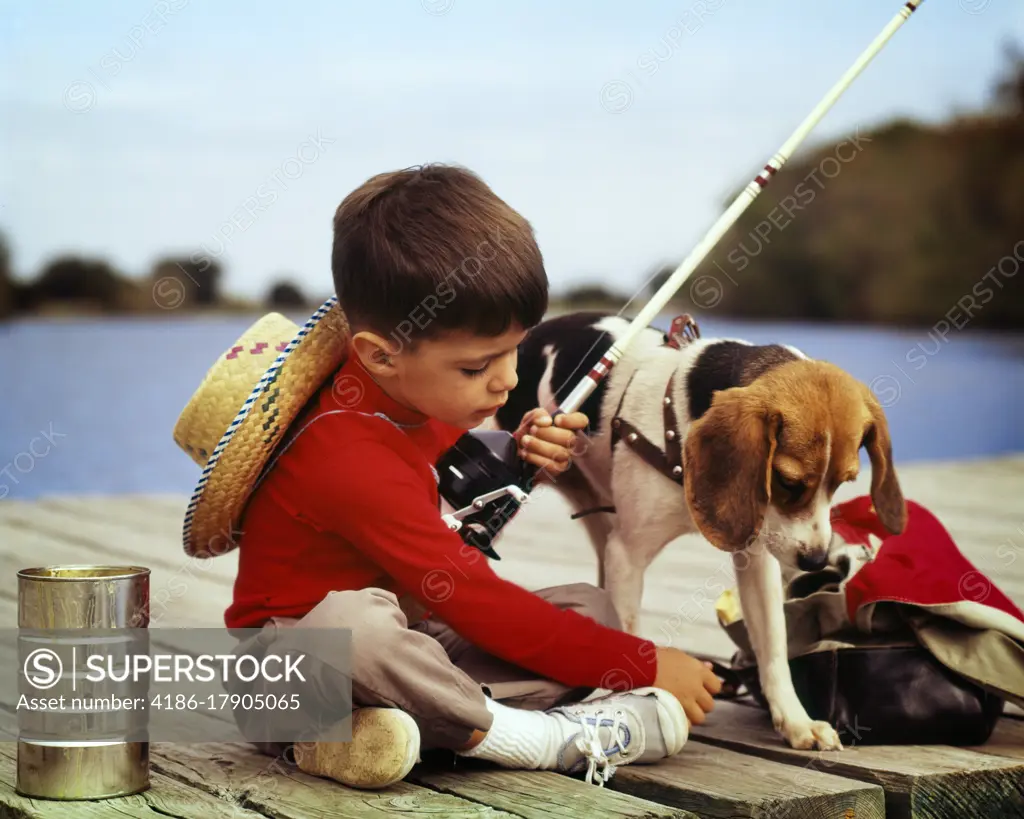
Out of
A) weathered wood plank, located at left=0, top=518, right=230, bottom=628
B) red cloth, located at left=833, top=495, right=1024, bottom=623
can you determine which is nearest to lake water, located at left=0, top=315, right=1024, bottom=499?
weathered wood plank, located at left=0, top=518, right=230, bottom=628

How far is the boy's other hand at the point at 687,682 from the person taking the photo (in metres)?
1.68

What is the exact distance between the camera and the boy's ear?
1604mm

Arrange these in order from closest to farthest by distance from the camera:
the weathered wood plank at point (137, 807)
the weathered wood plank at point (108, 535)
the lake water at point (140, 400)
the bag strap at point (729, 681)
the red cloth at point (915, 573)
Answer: the weathered wood plank at point (137, 807) < the red cloth at point (915, 573) < the bag strap at point (729, 681) < the weathered wood plank at point (108, 535) < the lake water at point (140, 400)

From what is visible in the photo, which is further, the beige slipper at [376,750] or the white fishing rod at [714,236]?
the white fishing rod at [714,236]

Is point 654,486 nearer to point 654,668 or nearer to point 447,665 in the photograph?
point 654,668

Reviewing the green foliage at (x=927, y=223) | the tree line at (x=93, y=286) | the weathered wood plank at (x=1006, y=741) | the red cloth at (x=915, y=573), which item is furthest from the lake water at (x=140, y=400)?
the weathered wood plank at (x=1006, y=741)

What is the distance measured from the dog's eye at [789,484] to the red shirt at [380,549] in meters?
0.26

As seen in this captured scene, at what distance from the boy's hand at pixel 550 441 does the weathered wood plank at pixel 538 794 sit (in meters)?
0.38

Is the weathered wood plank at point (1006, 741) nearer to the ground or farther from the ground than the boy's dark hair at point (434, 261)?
nearer to the ground

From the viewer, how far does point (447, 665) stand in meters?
1.56

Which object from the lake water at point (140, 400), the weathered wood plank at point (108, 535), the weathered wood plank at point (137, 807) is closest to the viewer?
the weathered wood plank at point (137, 807)

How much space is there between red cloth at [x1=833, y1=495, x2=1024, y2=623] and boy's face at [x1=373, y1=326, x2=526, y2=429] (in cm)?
58

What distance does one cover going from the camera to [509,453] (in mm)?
1767

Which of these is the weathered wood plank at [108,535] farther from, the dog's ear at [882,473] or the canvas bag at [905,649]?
the dog's ear at [882,473]
